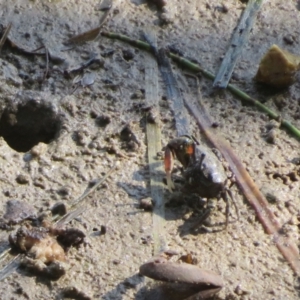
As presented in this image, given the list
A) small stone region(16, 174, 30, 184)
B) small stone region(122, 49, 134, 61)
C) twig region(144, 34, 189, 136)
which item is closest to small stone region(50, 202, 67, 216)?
small stone region(16, 174, 30, 184)

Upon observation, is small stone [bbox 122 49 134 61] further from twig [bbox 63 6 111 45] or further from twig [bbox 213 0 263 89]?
twig [bbox 213 0 263 89]

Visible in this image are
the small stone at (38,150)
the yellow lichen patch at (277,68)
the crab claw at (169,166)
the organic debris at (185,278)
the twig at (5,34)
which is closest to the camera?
the organic debris at (185,278)

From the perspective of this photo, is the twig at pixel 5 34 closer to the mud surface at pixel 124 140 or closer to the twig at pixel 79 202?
the mud surface at pixel 124 140

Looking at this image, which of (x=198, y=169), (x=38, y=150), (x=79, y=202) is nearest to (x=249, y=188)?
(x=198, y=169)

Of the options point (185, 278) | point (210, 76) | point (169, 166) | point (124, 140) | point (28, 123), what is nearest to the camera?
point (185, 278)

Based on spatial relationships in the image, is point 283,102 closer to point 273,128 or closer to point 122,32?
point 273,128

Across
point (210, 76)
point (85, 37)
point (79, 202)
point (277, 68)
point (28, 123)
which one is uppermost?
point (277, 68)

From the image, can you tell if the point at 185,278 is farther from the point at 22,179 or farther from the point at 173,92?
the point at 173,92

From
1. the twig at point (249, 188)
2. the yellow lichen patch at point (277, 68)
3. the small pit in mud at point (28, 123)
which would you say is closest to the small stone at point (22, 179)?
the small pit in mud at point (28, 123)
